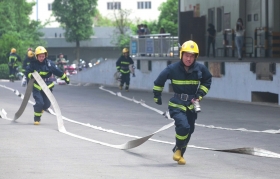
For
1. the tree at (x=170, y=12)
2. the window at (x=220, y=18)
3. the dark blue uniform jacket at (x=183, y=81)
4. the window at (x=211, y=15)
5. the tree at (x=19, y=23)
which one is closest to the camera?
the dark blue uniform jacket at (x=183, y=81)

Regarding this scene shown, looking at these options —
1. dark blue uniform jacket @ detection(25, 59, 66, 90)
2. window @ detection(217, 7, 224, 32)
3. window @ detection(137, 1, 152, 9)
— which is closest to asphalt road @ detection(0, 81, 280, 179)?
dark blue uniform jacket @ detection(25, 59, 66, 90)

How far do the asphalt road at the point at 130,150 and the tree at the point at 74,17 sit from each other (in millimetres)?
68658

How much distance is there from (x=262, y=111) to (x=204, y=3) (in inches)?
810

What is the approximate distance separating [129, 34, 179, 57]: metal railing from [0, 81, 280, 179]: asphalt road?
1544cm

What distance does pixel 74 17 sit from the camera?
299 feet

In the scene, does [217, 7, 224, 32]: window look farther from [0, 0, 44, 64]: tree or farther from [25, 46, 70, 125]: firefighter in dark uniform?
[0, 0, 44, 64]: tree

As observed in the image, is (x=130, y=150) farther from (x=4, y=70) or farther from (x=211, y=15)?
(x=4, y=70)

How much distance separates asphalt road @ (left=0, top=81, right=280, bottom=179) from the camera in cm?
1005

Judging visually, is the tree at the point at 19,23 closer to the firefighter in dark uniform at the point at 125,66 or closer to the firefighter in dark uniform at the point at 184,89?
the firefighter in dark uniform at the point at 125,66

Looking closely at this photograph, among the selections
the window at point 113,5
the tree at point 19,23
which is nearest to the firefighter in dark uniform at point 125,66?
the tree at point 19,23

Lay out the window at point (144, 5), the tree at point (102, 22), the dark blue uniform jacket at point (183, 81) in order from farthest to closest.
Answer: the window at point (144, 5), the tree at point (102, 22), the dark blue uniform jacket at point (183, 81)

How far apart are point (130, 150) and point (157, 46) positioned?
2588 centimetres

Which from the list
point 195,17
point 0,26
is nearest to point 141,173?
point 195,17

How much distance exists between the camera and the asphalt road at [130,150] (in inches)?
396
